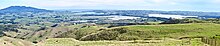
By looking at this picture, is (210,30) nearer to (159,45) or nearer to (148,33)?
(148,33)

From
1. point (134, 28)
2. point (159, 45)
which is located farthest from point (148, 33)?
point (159, 45)

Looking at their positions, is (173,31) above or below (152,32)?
below

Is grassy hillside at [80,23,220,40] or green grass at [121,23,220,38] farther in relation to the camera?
green grass at [121,23,220,38]

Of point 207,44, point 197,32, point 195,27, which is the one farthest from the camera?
point 195,27

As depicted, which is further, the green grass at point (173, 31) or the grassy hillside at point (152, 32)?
the green grass at point (173, 31)

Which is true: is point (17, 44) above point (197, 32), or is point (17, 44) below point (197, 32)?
above

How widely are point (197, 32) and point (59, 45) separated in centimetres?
4728

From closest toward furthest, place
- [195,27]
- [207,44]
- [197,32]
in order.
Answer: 1. [207,44]
2. [197,32]
3. [195,27]

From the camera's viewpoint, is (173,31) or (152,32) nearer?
(152,32)

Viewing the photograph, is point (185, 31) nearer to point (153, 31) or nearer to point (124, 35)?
point (153, 31)

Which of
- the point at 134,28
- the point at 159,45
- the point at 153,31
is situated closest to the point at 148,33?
the point at 153,31

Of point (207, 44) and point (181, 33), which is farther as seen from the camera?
point (181, 33)

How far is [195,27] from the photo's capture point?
111 meters

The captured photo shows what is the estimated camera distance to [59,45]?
67.2 meters
